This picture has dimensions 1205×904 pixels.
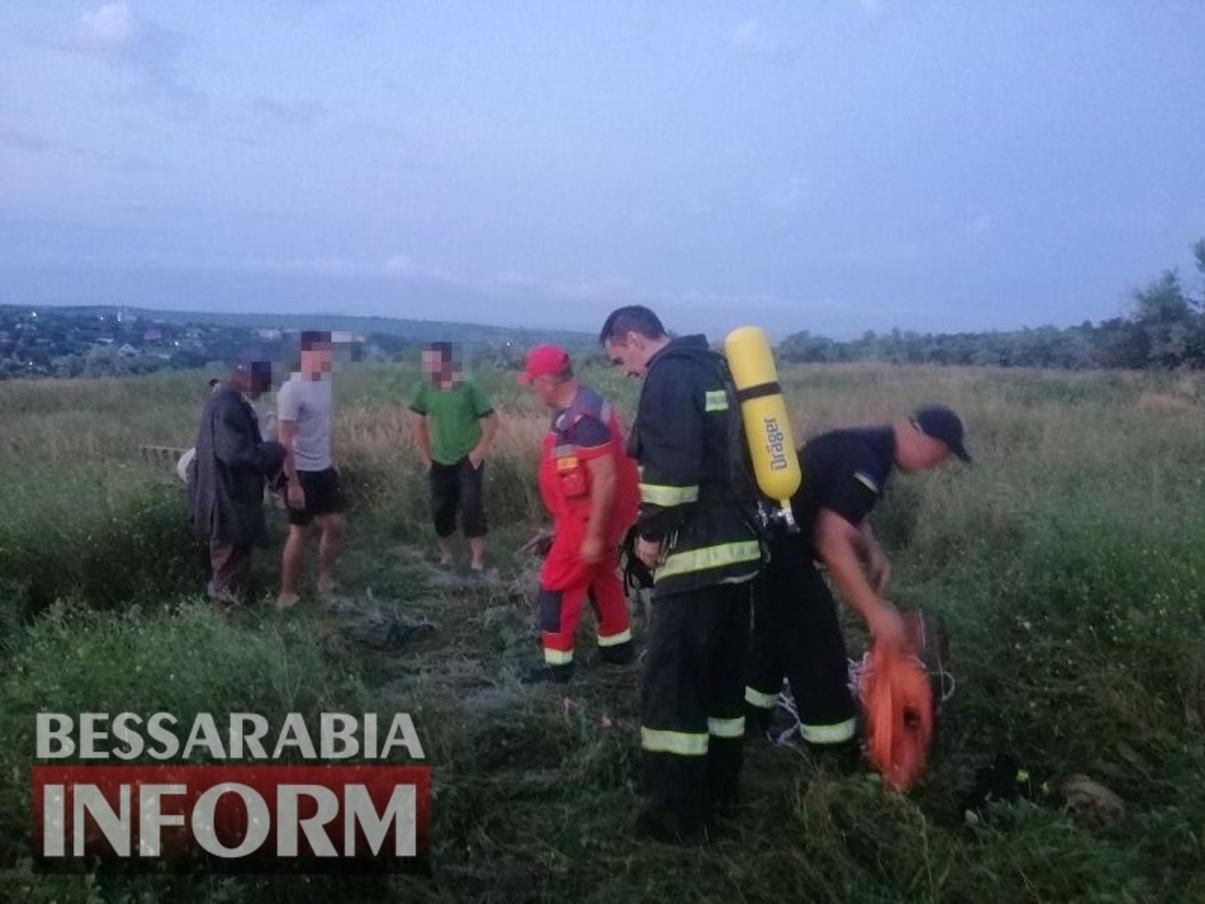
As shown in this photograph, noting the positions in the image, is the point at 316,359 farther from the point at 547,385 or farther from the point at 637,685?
the point at 637,685

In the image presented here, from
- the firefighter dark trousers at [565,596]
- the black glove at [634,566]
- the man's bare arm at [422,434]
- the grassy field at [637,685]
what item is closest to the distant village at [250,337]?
the grassy field at [637,685]

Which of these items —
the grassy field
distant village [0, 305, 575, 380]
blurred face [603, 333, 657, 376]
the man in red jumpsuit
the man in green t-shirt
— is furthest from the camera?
the man in green t-shirt

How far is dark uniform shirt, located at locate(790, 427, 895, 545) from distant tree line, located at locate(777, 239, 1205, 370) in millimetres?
19574

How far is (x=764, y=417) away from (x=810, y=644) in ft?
2.95

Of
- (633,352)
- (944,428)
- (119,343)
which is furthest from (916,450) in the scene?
(119,343)

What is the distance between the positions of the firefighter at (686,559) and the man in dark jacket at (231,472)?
9.85 ft

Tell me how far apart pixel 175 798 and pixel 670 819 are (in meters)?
1.61

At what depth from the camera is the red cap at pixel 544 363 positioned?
4.82 meters

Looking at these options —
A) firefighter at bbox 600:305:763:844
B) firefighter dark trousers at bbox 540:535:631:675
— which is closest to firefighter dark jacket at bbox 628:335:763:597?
firefighter at bbox 600:305:763:844

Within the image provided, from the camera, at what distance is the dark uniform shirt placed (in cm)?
350

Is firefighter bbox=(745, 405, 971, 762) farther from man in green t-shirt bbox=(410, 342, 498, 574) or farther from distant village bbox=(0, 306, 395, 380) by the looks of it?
man in green t-shirt bbox=(410, 342, 498, 574)

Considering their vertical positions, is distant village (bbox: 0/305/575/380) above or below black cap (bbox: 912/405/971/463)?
above

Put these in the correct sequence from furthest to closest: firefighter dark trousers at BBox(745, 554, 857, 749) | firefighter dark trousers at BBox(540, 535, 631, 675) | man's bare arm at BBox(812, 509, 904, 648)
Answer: firefighter dark trousers at BBox(540, 535, 631, 675) → firefighter dark trousers at BBox(745, 554, 857, 749) → man's bare arm at BBox(812, 509, 904, 648)

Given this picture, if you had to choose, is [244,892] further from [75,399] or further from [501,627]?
[75,399]
